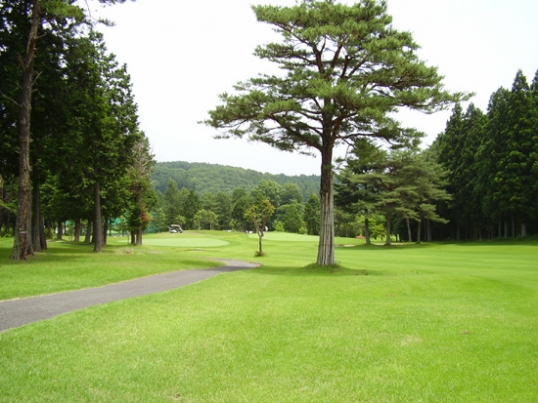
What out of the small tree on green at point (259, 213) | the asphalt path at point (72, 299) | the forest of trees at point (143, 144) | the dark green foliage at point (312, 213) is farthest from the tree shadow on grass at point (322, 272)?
the dark green foliage at point (312, 213)

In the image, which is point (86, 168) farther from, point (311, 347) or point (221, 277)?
A: point (311, 347)

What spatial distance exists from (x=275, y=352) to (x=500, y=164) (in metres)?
44.8

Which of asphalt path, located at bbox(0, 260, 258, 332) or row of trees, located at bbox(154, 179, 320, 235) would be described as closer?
asphalt path, located at bbox(0, 260, 258, 332)

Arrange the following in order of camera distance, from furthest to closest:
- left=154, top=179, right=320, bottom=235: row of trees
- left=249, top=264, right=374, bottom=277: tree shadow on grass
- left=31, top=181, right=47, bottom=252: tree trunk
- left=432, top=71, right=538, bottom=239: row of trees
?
left=154, top=179, right=320, bottom=235: row of trees < left=432, top=71, right=538, bottom=239: row of trees < left=31, top=181, right=47, bottom=252: tree trunk < left=249, top=264, right=374, bottom=277: tree shadow on grass

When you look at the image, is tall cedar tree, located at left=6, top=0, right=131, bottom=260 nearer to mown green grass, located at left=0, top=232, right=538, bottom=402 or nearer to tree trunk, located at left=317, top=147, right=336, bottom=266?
mown green grass, located at left=0, top=232, right=538, bottom=402

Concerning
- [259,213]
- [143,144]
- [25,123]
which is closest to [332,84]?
[25,123]

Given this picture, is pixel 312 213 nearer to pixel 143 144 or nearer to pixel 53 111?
pixel 143 144

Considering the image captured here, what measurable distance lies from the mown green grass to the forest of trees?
395 inches

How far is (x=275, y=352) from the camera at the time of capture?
6523 mm

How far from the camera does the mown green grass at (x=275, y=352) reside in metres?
5.06

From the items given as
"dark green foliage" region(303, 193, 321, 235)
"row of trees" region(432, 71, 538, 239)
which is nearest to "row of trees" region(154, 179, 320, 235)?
"dark green foliage" region(303, 193, 321, 235)

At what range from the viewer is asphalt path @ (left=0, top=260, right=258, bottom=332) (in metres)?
8.13

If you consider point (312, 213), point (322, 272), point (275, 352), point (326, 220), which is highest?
point (312, 213)

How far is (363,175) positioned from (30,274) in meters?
44.0
